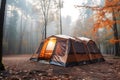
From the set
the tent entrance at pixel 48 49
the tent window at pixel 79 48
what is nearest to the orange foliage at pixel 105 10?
the tent window at pixel 79 48

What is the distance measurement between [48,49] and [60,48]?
1.51 metres

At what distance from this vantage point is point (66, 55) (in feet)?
39.1

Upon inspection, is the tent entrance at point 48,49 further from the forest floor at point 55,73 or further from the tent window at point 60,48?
the forest floor at point 55,73

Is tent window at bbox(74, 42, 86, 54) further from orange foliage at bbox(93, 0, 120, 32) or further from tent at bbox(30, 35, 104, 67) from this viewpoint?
orange foliage at bbox(93, 0, 120, 32)

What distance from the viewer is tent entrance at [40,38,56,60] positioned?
13.4 m

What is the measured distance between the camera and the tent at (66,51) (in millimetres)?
12055

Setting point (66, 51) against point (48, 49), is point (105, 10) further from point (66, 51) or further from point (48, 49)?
point (48, 49)

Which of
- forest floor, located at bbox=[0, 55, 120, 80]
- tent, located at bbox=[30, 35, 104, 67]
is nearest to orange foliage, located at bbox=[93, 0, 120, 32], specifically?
tent, located at bbox=[30, 35, 104, 67]

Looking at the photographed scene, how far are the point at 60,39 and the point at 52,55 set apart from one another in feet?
4.60

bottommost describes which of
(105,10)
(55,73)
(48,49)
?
(55,73)

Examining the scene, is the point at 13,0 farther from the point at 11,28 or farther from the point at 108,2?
the point at 108,2

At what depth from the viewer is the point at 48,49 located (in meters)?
13.8

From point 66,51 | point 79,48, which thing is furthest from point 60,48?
point 79,48

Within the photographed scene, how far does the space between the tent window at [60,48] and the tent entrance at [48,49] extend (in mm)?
571
